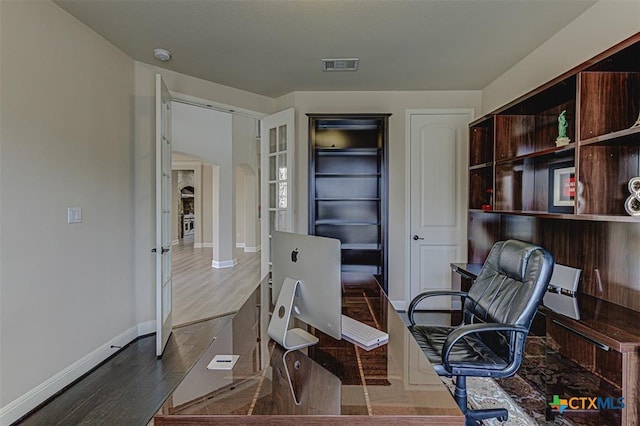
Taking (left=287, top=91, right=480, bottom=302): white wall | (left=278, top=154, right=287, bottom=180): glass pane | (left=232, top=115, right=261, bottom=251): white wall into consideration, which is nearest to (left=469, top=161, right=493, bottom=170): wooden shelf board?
(left=287, top=91, right=480, bottom=302): white wall

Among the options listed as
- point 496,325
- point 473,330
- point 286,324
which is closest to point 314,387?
point 286,324

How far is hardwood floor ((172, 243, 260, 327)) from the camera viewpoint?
4.34 m

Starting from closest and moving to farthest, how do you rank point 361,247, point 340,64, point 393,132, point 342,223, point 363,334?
1. point 363,334
2. point 340,64
3. point 342,223
4. point 361,247
5. point 393,132

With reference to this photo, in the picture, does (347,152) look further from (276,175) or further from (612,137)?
(612,137)

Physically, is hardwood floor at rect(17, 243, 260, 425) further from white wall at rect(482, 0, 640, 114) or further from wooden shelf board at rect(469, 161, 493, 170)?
white wall at rect(482, 0, 640, 114)

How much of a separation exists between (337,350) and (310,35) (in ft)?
7.94

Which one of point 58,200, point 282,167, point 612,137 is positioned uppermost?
point 282,167

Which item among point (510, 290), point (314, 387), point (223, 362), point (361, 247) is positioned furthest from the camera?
point (361, 247)

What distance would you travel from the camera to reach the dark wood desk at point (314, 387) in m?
0.94

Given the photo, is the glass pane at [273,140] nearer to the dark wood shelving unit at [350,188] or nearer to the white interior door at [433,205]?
the dark wood shelving unit at [350,188]

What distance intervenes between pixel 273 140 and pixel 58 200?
7.88ft

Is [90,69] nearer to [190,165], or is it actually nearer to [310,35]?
[310,35]

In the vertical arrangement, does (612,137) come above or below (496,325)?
above

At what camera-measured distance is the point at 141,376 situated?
2650mm
